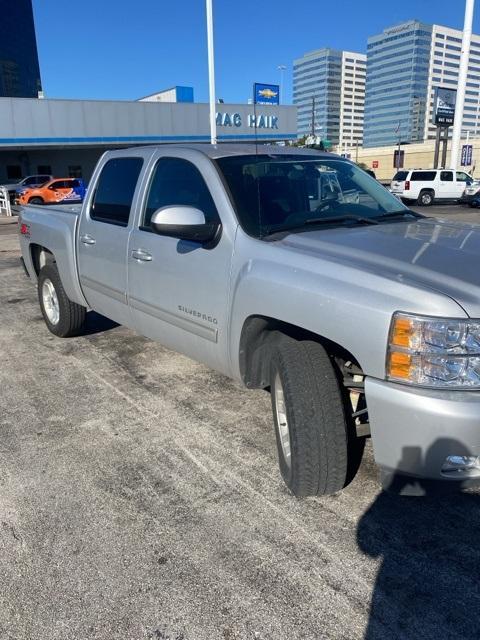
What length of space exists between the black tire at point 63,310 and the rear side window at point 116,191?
3.38 ft

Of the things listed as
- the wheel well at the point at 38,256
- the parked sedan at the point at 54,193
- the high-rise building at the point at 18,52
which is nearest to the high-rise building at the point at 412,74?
the parked sedan at the point at 54,193

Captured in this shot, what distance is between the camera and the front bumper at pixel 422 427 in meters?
2.17

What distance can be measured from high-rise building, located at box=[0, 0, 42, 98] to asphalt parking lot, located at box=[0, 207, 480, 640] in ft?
186

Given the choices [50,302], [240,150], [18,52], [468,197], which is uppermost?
[18,52]

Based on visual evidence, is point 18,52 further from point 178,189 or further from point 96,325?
point 178,189

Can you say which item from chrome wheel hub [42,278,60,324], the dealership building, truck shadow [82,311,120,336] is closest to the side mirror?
chrome wheel hub [42,278,60,324]

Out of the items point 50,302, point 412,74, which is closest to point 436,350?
point 50,302

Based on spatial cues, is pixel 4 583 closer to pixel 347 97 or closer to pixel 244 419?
pixel 244 419

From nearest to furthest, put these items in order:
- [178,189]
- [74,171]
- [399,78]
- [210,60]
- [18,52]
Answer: [178,189]
[210,60]
[74,171]
[18,52]
[399,78]

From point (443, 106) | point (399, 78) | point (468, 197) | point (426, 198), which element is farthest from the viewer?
point (399, 78)

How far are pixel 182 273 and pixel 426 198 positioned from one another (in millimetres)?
28673

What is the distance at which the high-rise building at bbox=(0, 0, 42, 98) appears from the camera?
54000 mm

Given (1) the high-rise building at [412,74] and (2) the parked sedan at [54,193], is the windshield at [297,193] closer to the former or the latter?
(1) the high-rise building at [412,74]

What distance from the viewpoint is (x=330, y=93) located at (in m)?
15.8
